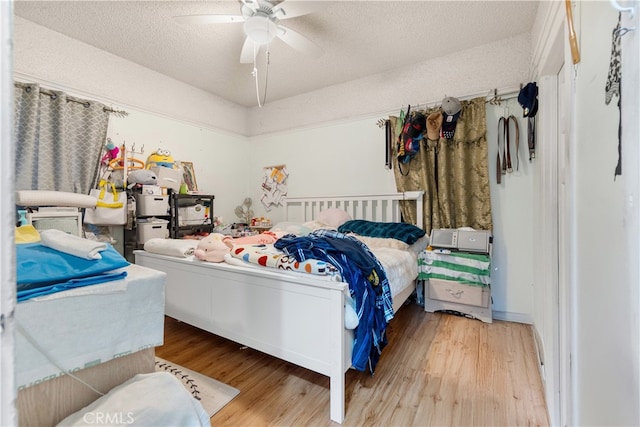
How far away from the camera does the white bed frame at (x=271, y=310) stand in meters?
1.36

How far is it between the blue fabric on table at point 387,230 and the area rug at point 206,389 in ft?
5.48

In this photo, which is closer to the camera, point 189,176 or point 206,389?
point 206,389

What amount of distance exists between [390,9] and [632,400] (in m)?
2.54

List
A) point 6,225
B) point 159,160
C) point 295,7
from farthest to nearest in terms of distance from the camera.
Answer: point 159,160, point 295,7, point 6,225

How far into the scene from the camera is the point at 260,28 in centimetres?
191

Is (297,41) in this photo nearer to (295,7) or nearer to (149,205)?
(295,7)

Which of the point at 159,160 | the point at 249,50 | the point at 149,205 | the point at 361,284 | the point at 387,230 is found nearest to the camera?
the point at 361,284

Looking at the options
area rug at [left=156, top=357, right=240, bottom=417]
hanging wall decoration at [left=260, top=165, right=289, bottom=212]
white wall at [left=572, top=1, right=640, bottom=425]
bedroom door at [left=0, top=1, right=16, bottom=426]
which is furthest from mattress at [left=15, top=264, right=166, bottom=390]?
hanging wall decoration at [left=260, top=165, right=289, bottom=212]

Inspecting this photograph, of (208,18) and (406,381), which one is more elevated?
(208,18)

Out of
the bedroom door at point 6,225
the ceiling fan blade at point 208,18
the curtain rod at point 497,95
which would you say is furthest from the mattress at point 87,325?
the curtain rod at point 497,95

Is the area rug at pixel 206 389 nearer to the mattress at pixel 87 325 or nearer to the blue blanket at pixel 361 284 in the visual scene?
the blue blanket at pixel 361 284

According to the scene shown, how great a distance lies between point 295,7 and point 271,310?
1884mm

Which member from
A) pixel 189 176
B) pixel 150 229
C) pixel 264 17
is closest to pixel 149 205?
pixel 150 229

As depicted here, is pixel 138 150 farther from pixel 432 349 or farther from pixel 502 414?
pixel 502 414
